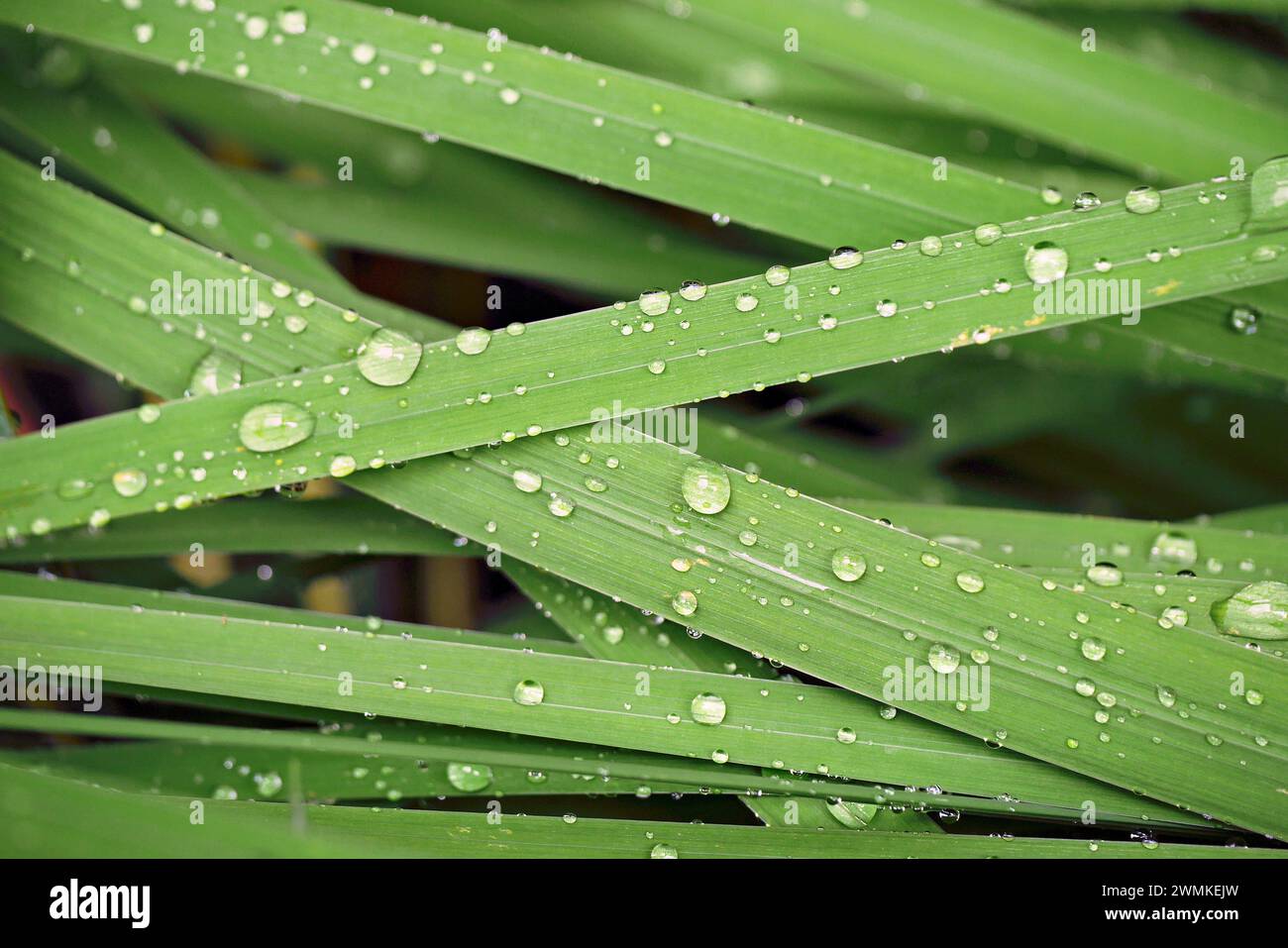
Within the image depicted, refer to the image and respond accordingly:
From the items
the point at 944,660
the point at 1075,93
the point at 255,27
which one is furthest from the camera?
the point at 1075,93

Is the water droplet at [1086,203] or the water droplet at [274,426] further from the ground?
the water droplet at [1086,203]

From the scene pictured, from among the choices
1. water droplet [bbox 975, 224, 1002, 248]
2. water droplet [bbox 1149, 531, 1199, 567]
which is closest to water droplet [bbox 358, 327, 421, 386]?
A: water droplet [bbox 975, 224, 1002, 248]

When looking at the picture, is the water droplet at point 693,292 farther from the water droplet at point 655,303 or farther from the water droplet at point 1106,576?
the water droplet at point 1106,576

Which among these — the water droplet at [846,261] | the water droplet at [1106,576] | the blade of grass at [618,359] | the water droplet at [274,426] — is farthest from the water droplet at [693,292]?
the water droplet at [1106,576]

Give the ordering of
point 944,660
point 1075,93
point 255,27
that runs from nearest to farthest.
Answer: point 944,660
point 255,27
point 1075,93

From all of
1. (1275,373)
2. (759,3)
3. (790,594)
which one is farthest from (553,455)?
(1275,373)

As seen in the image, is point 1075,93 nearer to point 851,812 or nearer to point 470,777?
point 851,812

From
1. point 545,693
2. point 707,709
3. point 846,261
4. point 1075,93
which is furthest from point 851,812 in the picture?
point 1075,93
